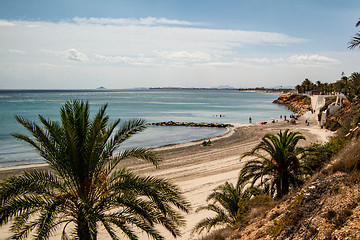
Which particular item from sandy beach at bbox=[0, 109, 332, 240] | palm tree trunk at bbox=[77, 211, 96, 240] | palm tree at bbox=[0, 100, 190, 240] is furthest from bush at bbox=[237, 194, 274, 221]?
palm tree trunk at bbox=[77, 211, 96, 240]

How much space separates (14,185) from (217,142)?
30006 mm

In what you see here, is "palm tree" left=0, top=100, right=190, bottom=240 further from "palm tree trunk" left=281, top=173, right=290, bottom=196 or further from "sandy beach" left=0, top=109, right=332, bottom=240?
"palm tree trunk" left=281, top=173, right=290, bottom=196

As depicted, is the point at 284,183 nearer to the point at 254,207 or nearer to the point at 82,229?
the point at 254,207

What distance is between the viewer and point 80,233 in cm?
688

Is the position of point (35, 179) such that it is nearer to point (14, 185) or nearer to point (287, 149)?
point (14, 185)

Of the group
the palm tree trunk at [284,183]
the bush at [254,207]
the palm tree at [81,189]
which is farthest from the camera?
the palm tree trunk at [284,183]

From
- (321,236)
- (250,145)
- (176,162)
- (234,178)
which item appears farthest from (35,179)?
(250,145)

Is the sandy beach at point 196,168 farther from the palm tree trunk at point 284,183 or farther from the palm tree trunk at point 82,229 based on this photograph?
the palm tree trunk at point 82,229

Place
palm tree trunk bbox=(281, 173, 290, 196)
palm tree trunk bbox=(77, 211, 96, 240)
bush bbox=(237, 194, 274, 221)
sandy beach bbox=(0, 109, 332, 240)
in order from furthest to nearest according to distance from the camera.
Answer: sandy beach bbox=(0, 109, 332, 240)
palm tree trunk bbox=(281, 173, 290, 196)
bush bbox=(237, 194, 274, 221)
palm tree trunk bbox=(77, 211, 96, 240)

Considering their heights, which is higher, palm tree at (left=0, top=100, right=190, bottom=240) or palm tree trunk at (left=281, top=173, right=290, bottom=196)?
palm tree at (left=0, top=100, right=190, bottom=240)

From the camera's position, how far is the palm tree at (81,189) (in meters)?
6.43

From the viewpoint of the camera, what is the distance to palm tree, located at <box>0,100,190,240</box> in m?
6.43

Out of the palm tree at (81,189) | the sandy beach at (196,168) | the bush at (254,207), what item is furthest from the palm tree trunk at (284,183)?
the palm tree at (81,189)

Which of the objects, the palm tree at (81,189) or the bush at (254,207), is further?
the bush at (254,207)
